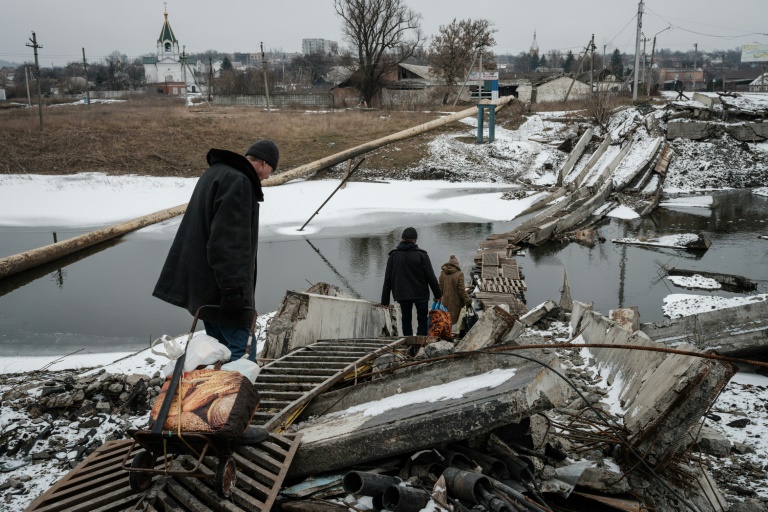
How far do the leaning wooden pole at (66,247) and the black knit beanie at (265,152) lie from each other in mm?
9403

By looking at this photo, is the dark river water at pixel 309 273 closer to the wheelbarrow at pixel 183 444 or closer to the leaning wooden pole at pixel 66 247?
the leaning wooden pole at pixel 66 247

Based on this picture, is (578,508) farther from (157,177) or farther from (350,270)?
(157,177)

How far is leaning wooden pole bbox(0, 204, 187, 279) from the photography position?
1105 centimetres

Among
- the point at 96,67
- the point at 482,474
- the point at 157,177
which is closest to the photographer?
the point at 482,474

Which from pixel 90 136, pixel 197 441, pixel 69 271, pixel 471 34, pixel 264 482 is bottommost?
pixel 69 271

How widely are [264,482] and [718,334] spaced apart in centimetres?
503

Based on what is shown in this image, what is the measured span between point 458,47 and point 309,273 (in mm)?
39175

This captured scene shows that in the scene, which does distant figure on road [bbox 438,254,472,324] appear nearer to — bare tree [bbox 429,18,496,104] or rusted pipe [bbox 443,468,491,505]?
rusted pipe [bbox 443,468,491,505]

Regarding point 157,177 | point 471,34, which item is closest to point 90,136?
point 157,177

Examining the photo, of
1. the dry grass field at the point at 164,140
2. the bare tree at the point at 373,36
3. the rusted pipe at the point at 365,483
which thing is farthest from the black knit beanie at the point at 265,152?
the bare tree at the point at 373,36

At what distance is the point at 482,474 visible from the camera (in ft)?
A: 9.88

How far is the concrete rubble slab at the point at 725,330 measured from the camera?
5.50 metres

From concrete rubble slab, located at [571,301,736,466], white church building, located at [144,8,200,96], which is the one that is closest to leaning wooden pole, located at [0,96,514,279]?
concrete rubble slab, located at [571,301,736,466]

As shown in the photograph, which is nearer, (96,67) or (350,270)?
(350,270)
